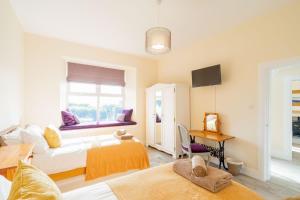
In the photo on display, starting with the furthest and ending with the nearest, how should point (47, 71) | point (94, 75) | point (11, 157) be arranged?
point (94, 75) < point (47, 71) < point (11, 157)

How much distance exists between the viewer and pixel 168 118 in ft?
12.4

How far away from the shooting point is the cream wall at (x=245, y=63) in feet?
7.50

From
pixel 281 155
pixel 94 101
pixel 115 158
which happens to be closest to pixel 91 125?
pixel 94 101

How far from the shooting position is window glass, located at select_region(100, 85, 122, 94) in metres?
4.46

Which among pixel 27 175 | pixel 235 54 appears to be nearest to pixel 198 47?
pixel 235 54

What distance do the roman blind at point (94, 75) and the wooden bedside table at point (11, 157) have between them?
8.25ft

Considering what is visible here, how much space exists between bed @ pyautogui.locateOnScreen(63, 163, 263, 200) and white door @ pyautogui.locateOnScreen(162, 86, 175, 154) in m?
2.29

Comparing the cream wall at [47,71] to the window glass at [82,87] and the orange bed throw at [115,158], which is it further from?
the orange bed throw at [115,158]

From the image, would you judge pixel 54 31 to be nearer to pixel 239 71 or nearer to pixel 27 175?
pixel 27 175

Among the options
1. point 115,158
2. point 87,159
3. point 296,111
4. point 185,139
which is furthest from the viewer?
point 296,111

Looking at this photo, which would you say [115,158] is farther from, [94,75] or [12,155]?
[94,75]

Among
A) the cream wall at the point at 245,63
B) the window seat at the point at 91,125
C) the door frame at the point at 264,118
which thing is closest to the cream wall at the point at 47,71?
the window seat at the point at 91,125

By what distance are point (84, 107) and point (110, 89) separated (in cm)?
90

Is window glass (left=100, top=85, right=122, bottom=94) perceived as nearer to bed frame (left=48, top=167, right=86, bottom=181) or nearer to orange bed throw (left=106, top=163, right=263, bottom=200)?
bed frame (left=48, top=167, right=86, bottom=181)
